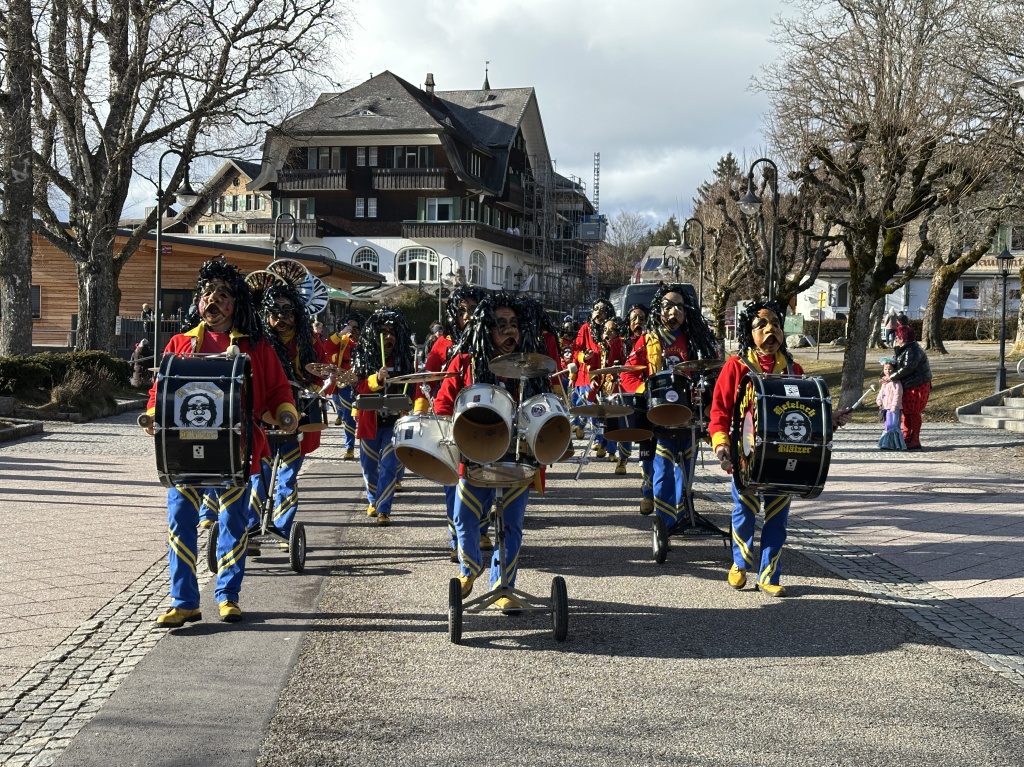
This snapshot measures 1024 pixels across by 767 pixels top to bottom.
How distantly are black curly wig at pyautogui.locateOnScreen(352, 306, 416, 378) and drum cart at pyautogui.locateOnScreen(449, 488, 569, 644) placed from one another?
15.2 ft

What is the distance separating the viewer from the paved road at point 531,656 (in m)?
4.53

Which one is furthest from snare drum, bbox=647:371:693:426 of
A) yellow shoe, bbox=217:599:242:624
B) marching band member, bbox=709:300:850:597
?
yellow shoe, bbox=217:599:242:624

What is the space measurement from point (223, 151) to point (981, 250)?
2017 centimetres

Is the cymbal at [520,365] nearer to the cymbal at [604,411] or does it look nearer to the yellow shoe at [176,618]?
the cymbal at [604,411]

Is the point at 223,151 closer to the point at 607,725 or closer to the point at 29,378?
the point at 29,378

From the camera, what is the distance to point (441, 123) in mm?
64812

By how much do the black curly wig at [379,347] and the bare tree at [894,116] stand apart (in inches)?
520

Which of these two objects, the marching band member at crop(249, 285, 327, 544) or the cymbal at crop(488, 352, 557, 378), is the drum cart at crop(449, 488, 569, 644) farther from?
the marching band member at crop(249, 285, 327, 544)

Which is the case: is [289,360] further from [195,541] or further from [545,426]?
[545,426]

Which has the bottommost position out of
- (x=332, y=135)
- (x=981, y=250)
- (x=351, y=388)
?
(x=351, y=388)

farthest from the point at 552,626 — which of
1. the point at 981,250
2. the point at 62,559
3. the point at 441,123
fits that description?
the point at 441,123

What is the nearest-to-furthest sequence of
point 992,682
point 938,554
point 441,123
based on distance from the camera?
point 992,682 < point 938,554 < point 441,123

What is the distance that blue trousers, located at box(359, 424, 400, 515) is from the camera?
1009cm

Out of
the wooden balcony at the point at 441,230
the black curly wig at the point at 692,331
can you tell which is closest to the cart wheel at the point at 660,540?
the black curly wig at the point at 692,331
